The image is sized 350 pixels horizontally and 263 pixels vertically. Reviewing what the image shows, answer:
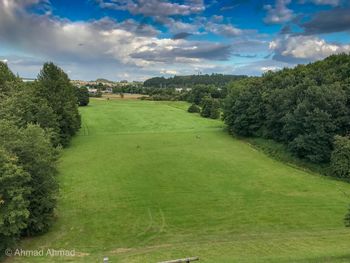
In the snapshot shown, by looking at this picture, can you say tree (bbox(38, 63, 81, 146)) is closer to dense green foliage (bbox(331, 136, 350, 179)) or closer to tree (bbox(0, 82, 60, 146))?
tree (bbox(0, 82, 60, 146))

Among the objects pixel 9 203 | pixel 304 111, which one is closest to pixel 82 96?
pixel 304 111

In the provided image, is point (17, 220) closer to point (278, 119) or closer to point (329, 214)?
point (329, 214)

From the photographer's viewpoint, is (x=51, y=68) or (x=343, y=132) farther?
(x=51, y=68)

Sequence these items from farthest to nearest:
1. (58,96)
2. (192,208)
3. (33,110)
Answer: (58,96) < (33,110) < (192,208)

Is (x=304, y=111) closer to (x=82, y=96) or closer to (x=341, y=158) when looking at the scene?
(x=341, y=158)

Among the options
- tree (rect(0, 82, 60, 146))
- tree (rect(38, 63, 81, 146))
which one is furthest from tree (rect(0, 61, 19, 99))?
tree (rect(38, 63, 81, 146))

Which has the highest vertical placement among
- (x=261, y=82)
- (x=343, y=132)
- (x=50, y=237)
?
(x=261, y=82)

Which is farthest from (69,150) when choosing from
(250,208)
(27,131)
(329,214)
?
(329,214)
